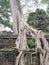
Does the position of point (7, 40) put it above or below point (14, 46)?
above

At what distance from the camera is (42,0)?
1131cm

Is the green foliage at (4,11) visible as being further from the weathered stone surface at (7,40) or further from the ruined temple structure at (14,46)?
the weathered stone surface at (7,40)

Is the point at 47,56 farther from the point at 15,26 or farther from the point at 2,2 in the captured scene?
the point at 2,2

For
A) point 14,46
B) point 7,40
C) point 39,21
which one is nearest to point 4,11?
point 39,21

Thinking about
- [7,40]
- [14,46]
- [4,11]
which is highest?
[4,11]

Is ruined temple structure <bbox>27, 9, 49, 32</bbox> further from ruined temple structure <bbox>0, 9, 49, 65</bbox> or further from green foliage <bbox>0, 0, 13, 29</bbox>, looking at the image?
green foliage <bbox>0, 0, 13, 29</bbox>

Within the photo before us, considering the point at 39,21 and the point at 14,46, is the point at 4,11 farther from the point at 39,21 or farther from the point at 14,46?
the point at 14,46

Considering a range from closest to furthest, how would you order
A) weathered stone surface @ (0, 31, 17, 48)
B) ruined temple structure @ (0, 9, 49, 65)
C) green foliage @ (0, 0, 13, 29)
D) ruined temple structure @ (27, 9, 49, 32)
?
ruined temple structure @ (0, 9, 49, 65) < weathered stone surface @ (0, 31, 17, 48) < ruined temple structure @ (27, 9, 49, 32) < green foliage @ (0, 0, 13, 29)

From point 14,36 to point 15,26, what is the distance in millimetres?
1167

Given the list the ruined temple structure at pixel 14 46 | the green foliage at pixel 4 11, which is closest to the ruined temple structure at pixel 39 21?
the ruined temple structure at pixel 14 46

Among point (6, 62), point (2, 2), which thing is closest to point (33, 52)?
point (6, 62)

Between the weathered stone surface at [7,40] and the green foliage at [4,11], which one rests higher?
the green foliage at [4,11]

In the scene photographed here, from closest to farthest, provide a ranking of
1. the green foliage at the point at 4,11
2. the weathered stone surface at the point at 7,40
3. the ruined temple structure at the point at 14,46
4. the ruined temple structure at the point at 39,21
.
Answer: the ruined temple structure at the point at 14,46 < the weathered stone surface at the point at 7,40 < the ruined temple structure at the point at 39,21 < the green foliage at the point at 4,11

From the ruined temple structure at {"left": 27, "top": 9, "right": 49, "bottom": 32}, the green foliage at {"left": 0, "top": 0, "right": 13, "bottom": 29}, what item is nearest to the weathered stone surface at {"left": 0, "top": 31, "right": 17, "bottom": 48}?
the ruined temple structure at {"left": 27, "top": 9, "right": 49, "bottom": 32}
